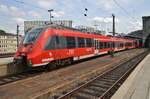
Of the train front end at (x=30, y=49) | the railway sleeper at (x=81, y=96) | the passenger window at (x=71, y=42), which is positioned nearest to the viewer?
the railway sleeper at (x=81, y=96)

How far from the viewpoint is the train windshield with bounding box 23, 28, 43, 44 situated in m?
15.3

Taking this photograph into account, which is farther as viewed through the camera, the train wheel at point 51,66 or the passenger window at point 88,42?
the passenger window at point 88,42

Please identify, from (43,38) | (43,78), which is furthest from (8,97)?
(43,38)

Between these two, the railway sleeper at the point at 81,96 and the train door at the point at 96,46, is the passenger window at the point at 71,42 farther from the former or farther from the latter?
the railway sleeper at the point at 81,96

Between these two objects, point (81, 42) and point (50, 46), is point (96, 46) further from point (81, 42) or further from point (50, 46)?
point (50, 46)

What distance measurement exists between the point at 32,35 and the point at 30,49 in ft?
4.64

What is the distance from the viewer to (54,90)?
9.92 metres

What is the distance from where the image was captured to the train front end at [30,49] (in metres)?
14.4

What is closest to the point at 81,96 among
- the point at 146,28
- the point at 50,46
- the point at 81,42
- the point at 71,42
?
the point at 50,46

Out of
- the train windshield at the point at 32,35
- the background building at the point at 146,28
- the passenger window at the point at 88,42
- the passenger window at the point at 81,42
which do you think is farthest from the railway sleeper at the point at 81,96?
the background building at the point at 146,28

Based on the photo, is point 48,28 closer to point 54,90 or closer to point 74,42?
point 74,42

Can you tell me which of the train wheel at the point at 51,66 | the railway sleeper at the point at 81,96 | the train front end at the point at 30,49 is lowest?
the railway sleeper at the point at 81,96

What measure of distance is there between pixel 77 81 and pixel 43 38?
14.1 feet

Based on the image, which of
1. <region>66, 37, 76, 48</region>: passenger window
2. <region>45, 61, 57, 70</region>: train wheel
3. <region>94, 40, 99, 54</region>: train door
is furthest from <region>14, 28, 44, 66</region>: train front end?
<region>94, 40, 99, 54</region>: train door
